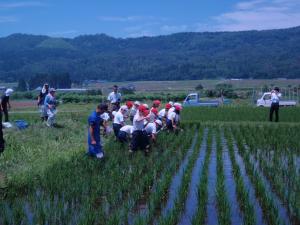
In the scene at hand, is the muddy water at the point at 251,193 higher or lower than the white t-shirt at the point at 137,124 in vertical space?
lower

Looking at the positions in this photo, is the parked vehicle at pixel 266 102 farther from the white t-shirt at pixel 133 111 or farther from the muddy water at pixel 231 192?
the muddy water at pixel 231 192

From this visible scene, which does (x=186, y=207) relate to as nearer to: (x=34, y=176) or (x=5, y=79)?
(x=34, y=176)

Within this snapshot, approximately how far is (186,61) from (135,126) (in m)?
148

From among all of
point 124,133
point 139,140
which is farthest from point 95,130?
point 124,133

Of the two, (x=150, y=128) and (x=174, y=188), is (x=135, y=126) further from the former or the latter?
(x=174, y=188)

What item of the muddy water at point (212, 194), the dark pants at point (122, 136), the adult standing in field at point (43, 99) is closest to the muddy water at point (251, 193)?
the muddy water at point (212, 194)

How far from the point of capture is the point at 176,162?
12.2 meters

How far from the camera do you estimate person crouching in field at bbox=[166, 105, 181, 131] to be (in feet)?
57.7

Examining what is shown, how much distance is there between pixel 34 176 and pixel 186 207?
314 cm

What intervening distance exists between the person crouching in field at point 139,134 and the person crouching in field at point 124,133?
125 cm

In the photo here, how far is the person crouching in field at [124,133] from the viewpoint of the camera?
14812mm

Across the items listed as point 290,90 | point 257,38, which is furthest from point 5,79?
point 290,90

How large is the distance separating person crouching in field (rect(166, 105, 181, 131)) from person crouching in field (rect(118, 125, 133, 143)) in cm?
261

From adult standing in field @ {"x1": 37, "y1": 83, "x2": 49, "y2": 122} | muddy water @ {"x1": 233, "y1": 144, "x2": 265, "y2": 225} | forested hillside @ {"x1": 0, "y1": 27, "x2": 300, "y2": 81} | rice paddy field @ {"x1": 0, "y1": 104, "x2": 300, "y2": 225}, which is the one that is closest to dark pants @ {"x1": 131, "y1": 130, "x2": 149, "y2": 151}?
rice paddy field @ {"x1": 0, "y1": 104, "x2": 300, "y2": 225}
